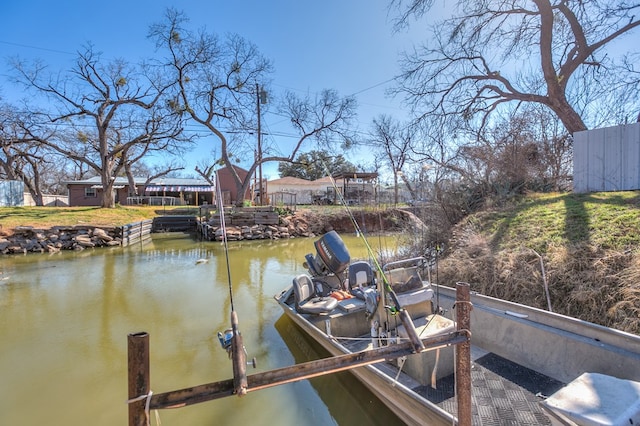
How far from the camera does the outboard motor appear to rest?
5.43 meters

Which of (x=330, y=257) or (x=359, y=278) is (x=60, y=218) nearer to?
(x=330, y=257)

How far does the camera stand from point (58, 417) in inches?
130

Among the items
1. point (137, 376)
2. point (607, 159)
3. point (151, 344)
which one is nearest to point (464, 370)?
point (137, 376)

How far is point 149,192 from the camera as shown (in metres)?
34.8

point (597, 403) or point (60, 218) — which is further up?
point (60, 218)

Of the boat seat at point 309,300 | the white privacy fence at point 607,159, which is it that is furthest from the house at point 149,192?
the white privacy fence at point 607,159

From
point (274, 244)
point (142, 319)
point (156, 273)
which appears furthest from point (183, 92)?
point (142, 319)

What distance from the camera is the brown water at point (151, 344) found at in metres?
3.37

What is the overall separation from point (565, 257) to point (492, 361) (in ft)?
6.75

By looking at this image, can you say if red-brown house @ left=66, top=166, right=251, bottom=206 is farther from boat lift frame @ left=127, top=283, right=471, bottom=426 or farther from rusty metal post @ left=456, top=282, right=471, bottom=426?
boat lift frame @ left=127, top=283, right=471, bottom=426

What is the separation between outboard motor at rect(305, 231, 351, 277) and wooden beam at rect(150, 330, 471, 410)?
3479mm

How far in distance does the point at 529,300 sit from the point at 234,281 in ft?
22.5

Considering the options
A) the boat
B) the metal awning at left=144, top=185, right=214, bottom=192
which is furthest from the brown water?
the metal awning at left=144, top=185, right=214, bottom=192

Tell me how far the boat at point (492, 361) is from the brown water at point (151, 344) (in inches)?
21.1
